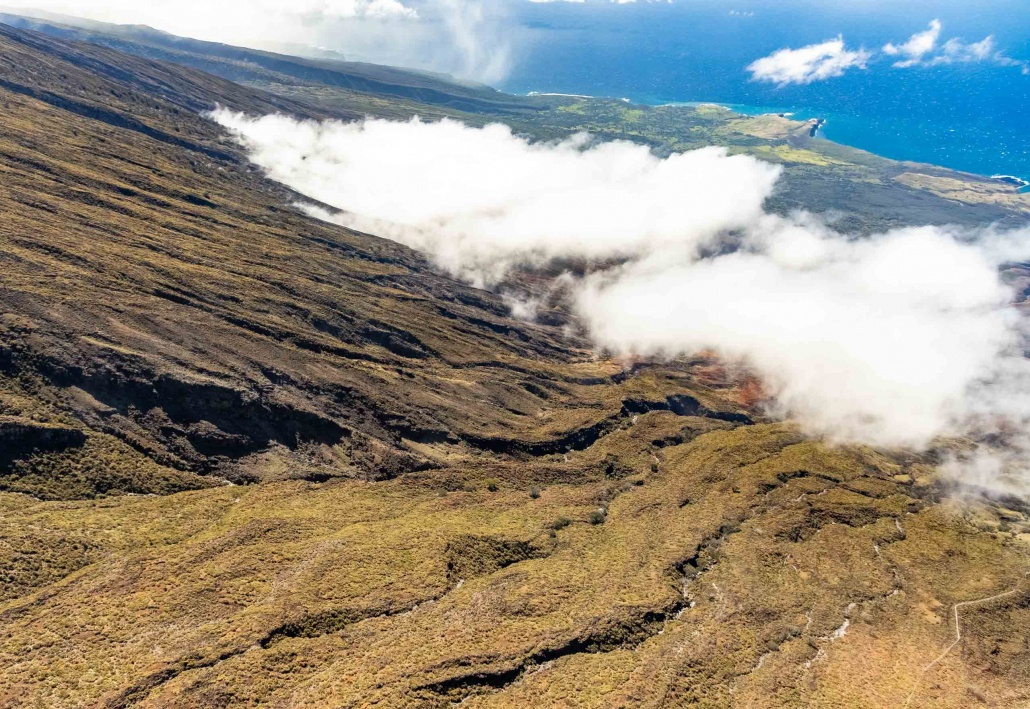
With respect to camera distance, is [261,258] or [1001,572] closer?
[1001,572]

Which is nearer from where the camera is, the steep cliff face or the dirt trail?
the steep cliff face

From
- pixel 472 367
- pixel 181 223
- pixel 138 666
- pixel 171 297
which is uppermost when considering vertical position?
pixel 181 223

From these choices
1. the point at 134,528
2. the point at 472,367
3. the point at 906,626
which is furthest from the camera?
the point at 472,367

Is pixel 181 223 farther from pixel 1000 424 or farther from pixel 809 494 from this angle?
pixel 1000 424

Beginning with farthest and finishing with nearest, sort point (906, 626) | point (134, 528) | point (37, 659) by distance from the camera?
point (906, 626) < point (134, 528) < point (37, 659)

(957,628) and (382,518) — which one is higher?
(957,628)

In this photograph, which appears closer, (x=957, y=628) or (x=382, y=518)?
(x=957, y=628)

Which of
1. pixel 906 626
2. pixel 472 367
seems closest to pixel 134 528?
pixel 472 367

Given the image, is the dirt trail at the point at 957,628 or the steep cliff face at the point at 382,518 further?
the dirt trail at the point at 957,628
